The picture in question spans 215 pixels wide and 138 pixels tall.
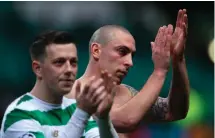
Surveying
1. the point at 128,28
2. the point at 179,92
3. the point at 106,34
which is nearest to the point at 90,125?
the point at 106,34

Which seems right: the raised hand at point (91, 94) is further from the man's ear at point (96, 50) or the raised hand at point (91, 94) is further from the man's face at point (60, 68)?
the man's ear at point (96, 50)

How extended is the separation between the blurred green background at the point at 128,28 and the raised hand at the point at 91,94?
623cm

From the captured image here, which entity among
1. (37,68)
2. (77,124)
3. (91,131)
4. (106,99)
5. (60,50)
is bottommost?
(91,131)

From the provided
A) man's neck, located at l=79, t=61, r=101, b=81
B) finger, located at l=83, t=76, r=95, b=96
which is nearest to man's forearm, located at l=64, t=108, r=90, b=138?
finger, located at l=83, t=76, r=95, b=96

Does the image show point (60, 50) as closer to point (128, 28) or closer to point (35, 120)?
point (35, 120)

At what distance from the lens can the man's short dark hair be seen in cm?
420

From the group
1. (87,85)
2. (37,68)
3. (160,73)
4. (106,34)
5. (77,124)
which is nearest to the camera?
(87,85)

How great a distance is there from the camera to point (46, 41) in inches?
166

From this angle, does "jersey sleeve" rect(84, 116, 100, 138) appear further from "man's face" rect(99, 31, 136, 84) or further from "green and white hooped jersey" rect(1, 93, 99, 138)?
"man's face" rect(99, 31, 136, 84)

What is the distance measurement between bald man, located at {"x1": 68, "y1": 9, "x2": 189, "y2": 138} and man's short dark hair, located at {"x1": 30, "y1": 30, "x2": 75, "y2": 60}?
74cm

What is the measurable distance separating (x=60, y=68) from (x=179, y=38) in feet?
4.74

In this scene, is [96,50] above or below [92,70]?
above

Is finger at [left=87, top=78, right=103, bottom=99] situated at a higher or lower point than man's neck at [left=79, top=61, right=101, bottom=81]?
higher

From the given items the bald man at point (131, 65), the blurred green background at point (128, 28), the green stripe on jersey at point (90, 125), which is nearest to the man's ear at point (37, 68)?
the green stripe on jersey at point (90, 125)
